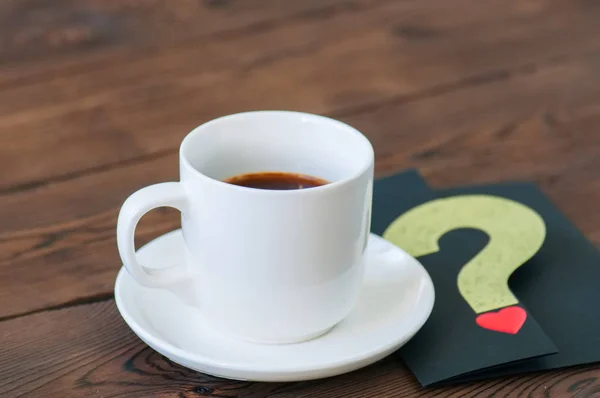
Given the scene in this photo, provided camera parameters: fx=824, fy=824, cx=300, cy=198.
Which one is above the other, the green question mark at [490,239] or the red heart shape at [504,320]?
the red heart shape at [504,320]

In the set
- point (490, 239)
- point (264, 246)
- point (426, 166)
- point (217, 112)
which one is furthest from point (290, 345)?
point (217, 112)

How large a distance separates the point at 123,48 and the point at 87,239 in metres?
0.49


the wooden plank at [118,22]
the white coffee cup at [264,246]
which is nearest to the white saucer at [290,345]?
the white coffee cup at [264,246]

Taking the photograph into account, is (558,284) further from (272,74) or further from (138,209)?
(272,74)

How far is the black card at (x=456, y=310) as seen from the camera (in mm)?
591

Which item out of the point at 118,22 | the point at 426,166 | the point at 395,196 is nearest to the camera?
the point at 395,196

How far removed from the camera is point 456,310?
2.14ft

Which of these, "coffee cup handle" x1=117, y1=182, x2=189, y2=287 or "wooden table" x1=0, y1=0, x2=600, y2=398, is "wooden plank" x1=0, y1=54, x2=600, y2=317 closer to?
"wooden table" x1=0, y1=0, x2=600, y2=398

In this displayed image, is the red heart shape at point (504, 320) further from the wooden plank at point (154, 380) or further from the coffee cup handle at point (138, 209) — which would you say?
the coffee cup handle at point (138, 209)

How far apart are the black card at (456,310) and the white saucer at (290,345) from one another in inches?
1.0

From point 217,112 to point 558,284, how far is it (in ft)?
1.62

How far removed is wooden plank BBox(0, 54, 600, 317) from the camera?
713mm

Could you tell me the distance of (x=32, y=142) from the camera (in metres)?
0.93

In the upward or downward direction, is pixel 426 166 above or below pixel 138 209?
below
